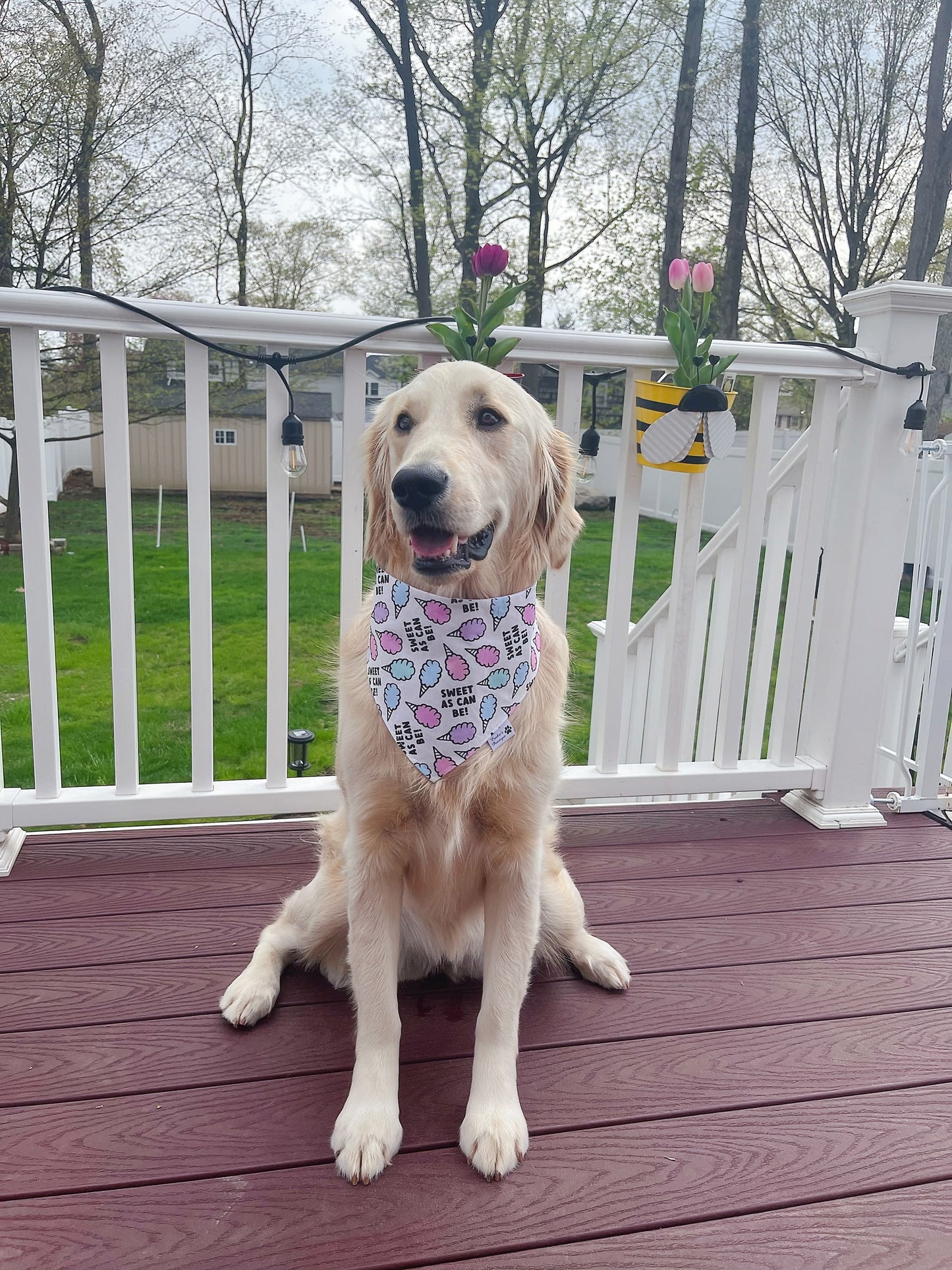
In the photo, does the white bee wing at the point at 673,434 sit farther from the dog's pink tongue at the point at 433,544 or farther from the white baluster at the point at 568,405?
the dog's pink tongue at the point at 433,544

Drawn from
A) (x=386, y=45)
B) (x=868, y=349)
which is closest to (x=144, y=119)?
(x=386, y=45)

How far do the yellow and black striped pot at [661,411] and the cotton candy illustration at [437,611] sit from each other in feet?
2.54

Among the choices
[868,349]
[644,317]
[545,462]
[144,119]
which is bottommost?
[545,462]

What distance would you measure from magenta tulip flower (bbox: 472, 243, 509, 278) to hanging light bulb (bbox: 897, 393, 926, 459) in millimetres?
1086

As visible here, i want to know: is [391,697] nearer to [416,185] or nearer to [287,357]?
[287,357]

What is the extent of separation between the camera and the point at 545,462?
1387mm

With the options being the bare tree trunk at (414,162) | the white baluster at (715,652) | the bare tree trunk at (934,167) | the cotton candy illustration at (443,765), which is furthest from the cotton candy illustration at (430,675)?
the bare tree trunk at (934,167)

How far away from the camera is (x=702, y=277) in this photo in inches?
74.2

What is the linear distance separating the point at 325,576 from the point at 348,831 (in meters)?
6.21

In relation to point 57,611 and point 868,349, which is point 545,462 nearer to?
point 868,349

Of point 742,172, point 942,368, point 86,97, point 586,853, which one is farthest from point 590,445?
point 742,172

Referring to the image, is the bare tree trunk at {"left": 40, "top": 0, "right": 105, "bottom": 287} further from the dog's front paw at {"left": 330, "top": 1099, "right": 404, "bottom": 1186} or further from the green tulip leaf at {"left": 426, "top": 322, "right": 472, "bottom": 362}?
the dog's front paw at {"left": 330, "top": 1099, "right": 404, "bottom": 1186}

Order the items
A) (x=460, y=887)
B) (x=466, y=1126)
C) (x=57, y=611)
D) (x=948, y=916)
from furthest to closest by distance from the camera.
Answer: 1. (x=57, y=611)
2. (x=948, y=916)
3. (x=460, y=887)
4. (x=466, y=1126)

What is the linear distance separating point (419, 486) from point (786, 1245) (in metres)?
1.06
